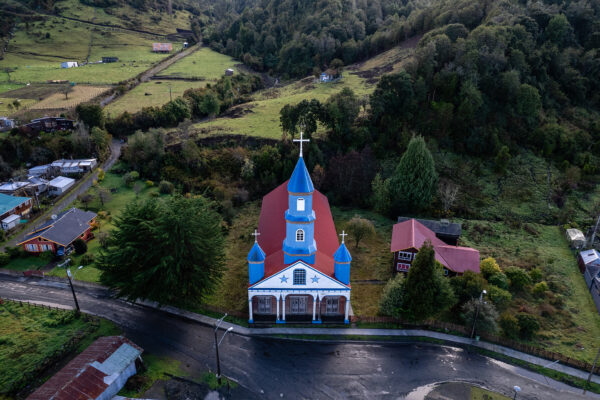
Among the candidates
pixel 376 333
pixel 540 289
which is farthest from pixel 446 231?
pixel 376 333

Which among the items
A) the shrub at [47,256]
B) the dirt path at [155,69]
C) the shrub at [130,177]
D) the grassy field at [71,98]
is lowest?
the shrub at [47,256]

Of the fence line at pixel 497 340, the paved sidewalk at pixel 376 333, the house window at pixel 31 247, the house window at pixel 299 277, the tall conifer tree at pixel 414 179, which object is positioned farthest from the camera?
the tall conifer tree at pixel 414 179

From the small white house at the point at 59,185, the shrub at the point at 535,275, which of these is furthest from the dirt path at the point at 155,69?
the shrub at the point at 535,275

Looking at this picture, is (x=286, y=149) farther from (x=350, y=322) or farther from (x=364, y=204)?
(x=350, y=322)

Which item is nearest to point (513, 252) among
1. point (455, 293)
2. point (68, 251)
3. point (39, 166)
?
point (455, 293)

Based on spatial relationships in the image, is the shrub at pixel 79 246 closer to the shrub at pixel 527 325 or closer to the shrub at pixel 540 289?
the shrub at pixel 527 325

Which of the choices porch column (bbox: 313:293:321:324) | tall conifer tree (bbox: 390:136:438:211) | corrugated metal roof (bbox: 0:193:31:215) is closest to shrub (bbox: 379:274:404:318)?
porch column (bbox: 313:293:321:324)
